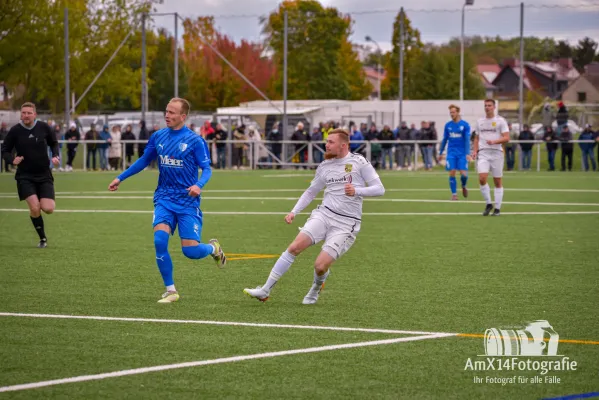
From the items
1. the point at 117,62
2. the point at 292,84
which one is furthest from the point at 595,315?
the point at 292,84

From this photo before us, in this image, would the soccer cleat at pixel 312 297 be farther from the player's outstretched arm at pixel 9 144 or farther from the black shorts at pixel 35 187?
the player's outstretched arm at pixel 9 144

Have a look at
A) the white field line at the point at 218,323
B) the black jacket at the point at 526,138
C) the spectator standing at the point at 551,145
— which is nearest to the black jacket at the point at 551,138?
the spectator standing at the point at 551,145

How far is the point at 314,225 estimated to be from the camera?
9516 millimetres

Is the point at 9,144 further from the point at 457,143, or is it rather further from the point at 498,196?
the point at 457,143

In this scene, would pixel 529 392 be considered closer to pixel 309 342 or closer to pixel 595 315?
pixel 309 342

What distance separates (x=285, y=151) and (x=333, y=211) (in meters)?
31.5

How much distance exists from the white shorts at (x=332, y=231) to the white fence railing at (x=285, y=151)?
29.2 meters

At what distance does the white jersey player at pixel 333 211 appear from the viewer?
9445 millimetres

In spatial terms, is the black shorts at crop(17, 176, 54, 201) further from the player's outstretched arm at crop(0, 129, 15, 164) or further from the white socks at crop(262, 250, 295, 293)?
the white socks at crop(262, 250, 295, 293)

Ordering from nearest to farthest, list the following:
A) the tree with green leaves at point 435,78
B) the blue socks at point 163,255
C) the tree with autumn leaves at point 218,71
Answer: the blue socks at point 163,255 < the tree with autumn leaves at point 218,71 < the tree with green leaves at point 435,78

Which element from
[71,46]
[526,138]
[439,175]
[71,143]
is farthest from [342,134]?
[71,46]

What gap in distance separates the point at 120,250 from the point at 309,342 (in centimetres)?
684

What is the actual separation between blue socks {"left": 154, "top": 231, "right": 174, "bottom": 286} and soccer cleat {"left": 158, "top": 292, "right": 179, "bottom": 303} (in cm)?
11

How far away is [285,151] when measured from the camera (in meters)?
41.1
